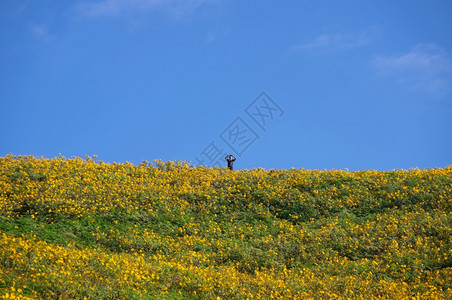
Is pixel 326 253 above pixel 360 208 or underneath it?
underneath

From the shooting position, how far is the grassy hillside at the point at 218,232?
1287 centimetres

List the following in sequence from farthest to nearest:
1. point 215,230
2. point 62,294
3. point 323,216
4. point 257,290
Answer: point 323,216
point 215,230
point 257,290
point 62,294

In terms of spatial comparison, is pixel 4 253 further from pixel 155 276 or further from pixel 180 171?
pixel 180 171

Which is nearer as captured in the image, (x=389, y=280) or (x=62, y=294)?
(x=62, y=294)

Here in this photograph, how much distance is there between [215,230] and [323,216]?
5234 mm

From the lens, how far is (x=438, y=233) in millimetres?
17938

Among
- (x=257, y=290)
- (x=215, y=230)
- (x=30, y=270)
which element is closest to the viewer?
(x=30, y=270)

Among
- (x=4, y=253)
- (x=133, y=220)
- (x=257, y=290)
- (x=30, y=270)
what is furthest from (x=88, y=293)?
(x=133, y=220)

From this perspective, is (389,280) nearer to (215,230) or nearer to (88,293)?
(215,230)

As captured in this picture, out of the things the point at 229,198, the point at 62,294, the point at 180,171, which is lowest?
the point at 62,294

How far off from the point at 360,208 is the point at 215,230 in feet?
23.7

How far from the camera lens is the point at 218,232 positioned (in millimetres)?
18875

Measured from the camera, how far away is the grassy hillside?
12867 millimetres

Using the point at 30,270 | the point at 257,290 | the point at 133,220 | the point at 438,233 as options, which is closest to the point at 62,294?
the point at 30,270
